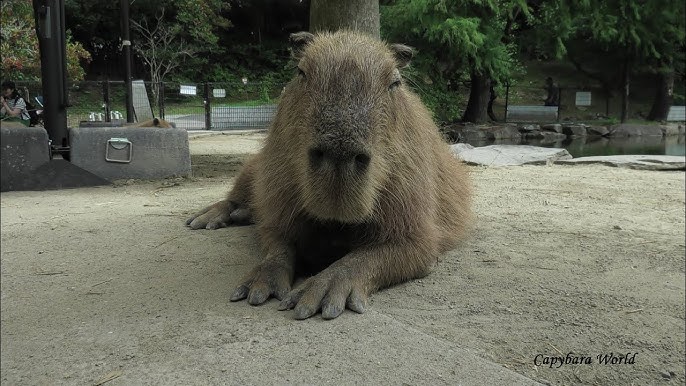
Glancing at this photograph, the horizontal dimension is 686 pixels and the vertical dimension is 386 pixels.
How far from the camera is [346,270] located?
194 centimetres

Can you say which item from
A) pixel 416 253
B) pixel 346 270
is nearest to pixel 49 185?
pixel 346 270

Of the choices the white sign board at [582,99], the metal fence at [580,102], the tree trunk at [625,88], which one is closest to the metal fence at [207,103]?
the metal fence at [580,102]

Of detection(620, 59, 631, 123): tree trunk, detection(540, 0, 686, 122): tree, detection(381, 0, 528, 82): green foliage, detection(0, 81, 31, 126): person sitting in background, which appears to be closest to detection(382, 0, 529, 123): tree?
detection(381, 0, 528, 82): green foliage

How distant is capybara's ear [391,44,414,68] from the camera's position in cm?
232

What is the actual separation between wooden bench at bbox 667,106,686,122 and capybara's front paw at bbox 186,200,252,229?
17753mm

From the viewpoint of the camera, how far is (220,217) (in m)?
3.06

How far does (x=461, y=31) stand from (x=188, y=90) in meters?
6.50

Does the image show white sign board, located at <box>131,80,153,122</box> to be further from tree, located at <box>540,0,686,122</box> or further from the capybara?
the capybara

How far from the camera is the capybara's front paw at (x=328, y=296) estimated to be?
5.57 feet

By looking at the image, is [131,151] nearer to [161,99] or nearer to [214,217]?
[214,217]

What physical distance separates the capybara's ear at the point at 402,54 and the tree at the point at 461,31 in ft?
A: 28.8

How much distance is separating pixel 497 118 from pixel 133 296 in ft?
55.8

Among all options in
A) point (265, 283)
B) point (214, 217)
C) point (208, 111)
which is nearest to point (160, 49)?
point (208, 111)

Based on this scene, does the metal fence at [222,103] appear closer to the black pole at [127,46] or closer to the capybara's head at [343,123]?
the black pole at [127,46]
